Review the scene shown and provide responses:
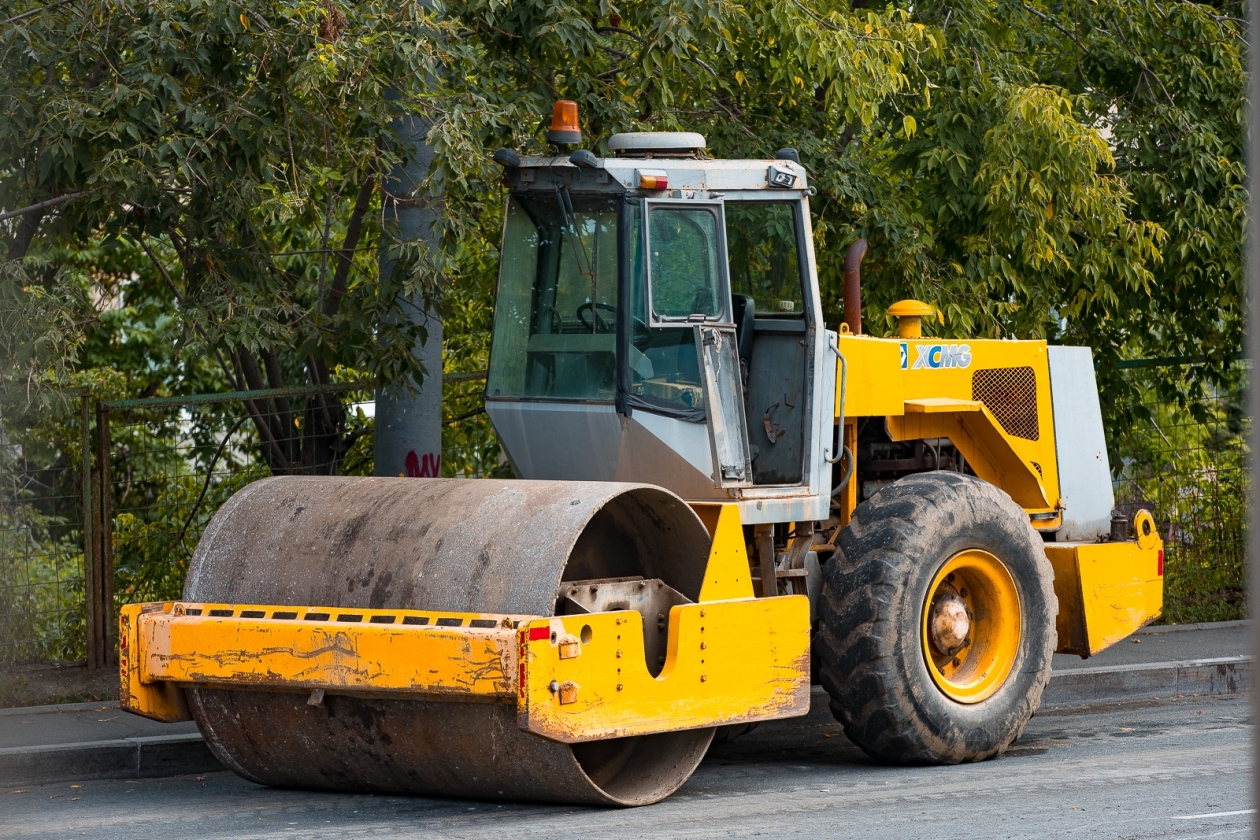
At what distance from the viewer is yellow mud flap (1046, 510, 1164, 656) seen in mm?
8430

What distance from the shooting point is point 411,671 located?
240 inches

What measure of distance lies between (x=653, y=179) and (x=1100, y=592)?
11.2ft

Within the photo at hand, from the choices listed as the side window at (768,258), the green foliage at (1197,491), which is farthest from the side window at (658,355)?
the green foliage at (1197,491)

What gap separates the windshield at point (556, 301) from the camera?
730 cm

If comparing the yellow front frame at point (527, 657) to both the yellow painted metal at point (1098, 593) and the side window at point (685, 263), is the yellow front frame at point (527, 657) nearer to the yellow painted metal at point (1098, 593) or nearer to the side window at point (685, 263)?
the side window at point (685, 263)

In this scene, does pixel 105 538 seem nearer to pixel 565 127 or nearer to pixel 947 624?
pixel 565 127

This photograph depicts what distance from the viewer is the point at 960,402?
8.35m

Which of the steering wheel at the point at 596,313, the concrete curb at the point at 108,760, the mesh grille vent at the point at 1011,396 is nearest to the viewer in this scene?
the steering wheel at the point at 596,313

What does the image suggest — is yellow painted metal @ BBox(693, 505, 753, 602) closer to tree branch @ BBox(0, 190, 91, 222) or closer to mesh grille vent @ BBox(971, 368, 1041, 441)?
mesh grille vent @ BBox(971, 368, 1041, 441)

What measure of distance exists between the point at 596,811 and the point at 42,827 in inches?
89.6

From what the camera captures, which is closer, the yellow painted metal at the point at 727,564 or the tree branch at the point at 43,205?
the yellow painted metal at the point at 727,564

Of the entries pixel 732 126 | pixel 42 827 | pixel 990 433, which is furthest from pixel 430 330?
pixel 42 827

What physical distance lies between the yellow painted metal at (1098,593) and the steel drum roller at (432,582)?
99.6 inches

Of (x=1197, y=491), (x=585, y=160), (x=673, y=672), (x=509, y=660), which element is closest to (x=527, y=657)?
(x=509, y=660)
